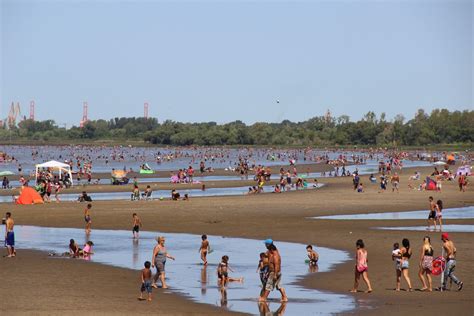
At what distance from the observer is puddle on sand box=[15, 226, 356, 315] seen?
68.1 ft

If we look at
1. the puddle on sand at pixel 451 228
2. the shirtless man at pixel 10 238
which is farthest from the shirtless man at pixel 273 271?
the puddle on sand at pixel 451 228

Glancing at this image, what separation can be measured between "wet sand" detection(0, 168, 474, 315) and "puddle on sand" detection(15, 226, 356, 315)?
59cm

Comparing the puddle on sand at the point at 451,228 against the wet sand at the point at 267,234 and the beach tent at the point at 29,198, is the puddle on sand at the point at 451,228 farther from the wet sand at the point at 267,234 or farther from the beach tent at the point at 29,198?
the beach tent at the point at 29,198

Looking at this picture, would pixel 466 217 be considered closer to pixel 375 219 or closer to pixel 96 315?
pixel 375 219

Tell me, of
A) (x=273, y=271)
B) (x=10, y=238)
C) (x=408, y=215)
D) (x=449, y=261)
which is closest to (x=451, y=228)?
(x=408, y=215)

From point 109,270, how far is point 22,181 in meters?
42.1

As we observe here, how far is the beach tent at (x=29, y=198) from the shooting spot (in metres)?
49.0

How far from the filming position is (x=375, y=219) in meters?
40.8

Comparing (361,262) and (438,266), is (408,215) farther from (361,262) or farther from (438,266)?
(361,262)

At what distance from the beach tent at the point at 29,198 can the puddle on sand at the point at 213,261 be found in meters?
11.3

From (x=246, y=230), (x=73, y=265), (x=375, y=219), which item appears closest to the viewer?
(x=73, y=265)

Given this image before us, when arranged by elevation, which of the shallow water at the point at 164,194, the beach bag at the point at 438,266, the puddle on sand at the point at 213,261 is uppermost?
the beach bag at the point at 438,266

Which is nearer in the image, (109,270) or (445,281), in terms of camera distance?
(445,281)

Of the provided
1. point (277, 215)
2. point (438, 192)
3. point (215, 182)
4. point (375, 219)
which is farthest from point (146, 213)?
point (215, 182)
